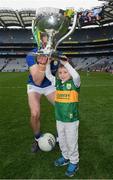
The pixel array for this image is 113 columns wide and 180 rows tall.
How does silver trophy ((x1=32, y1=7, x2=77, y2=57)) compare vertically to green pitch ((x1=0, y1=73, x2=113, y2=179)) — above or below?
above

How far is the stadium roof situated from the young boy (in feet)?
157

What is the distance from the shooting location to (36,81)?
21.8ft

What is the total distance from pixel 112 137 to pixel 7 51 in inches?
3019

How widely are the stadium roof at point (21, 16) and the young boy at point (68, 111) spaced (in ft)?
157

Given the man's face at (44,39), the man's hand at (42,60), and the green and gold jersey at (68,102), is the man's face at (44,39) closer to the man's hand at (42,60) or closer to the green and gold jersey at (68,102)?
the man's hand at (42,60)

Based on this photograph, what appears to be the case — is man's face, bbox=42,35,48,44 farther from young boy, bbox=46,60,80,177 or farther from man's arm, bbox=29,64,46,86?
man's arm, bbox=29,64,46,86

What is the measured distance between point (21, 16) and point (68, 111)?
190 feet

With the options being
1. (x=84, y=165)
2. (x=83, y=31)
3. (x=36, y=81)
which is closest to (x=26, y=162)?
(x=84, y=165)

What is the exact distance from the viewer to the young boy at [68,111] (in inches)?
227

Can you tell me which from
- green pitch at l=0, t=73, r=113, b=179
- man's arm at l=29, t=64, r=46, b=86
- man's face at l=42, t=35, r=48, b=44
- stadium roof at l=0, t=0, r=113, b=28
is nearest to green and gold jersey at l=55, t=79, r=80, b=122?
man's arm at l=29, t=64, r=46, b=86

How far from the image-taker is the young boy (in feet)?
18.9

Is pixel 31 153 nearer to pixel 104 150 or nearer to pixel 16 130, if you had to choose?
pixel 104 150

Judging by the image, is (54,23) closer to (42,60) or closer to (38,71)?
(42,60)

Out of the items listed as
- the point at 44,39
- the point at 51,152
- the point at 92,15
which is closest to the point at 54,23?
the point at 44,39
